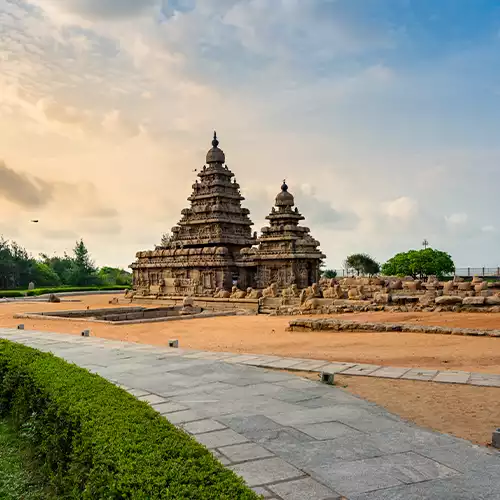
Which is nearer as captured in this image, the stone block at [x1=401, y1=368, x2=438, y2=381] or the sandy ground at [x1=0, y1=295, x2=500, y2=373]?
the stone block at [x1=401, y1=368, x2=438, y2=381]

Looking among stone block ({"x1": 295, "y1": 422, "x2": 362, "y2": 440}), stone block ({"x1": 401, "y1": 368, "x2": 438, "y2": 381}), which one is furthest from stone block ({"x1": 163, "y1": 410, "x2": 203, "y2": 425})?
stone block ({"x1": 401, "y1": 368, "x2": 438, "y2": 381})

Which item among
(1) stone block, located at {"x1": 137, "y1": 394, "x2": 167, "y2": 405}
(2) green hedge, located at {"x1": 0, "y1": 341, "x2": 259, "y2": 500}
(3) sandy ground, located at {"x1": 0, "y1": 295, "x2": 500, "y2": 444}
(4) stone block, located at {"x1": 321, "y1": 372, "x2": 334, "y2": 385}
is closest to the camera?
(2) green hedge, located at {"x1": 0, "y1": 341, "x2": 259, "y2": 500}

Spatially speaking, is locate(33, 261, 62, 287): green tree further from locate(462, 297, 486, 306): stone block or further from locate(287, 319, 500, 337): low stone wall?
locate(462, 297, 486, 306): stone block

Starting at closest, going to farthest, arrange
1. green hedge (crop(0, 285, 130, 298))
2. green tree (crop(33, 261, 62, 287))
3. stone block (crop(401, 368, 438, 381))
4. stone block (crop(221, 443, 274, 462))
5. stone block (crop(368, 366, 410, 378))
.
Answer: stone block (crop(221, 443, 274, 462)) → stone block (crop(401, 368, 438, 381)) → stone block (crop(368, 366, 410, 378)) → green hedge (crop(0, 285, 130, 298)) → green tree (crop(33, 261, 62, 287))

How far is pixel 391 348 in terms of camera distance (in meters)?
13.4

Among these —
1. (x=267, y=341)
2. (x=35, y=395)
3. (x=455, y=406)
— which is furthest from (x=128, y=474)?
(x=267, y=341)

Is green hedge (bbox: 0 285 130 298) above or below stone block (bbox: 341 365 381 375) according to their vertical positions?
above

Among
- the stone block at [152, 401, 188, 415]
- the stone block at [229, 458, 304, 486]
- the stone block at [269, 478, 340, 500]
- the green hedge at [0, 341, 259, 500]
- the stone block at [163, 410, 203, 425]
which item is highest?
the green hedge at [0, 341, 259, 500]

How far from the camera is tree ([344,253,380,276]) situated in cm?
6781

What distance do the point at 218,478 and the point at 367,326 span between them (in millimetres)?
14855

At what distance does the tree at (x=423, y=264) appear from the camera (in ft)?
182

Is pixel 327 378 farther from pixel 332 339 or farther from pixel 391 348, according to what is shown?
pixel 332 339

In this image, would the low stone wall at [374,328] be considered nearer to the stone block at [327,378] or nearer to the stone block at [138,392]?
the stone block at [327,378]

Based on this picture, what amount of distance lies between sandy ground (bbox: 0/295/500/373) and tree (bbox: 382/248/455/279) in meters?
35.6
